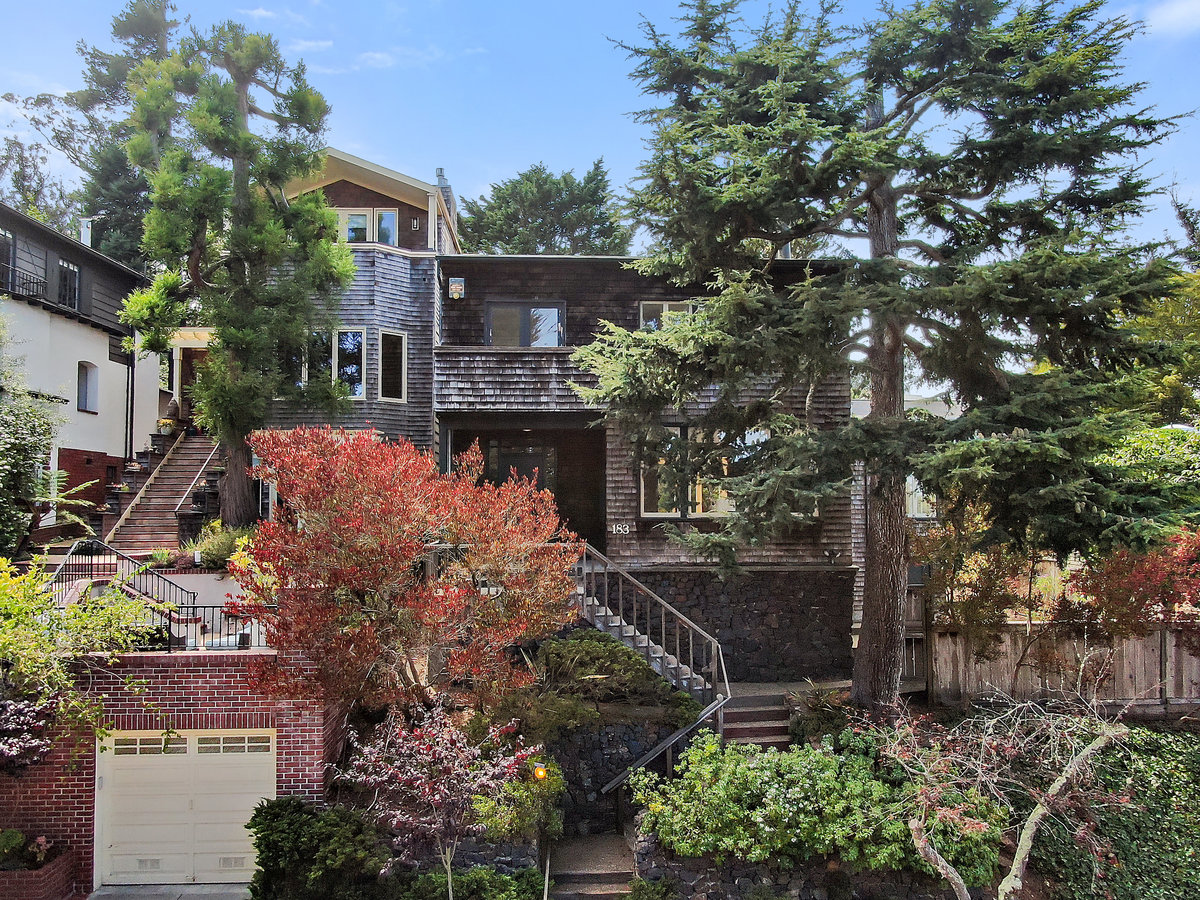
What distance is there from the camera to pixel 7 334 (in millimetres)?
15062

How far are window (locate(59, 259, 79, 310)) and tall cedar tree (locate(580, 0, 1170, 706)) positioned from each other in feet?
47.2

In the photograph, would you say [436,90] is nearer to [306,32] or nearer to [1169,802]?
[306,32]

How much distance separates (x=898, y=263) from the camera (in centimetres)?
1086

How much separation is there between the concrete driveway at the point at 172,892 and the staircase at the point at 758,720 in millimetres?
6980

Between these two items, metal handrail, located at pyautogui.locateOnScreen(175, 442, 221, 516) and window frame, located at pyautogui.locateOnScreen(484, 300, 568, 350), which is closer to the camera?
window frame, located at pyautogui.locateOnScreen(484, 300, 568, 350)

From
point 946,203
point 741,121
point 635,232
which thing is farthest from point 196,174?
point 946,203

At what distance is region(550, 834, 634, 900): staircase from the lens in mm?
9508

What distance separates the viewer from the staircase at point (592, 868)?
9.51 meters

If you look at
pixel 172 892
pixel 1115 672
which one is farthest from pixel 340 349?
pixel 1115 672

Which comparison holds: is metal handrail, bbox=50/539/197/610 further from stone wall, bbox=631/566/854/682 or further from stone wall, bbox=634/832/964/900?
stone wall, bbox=631/566/854/682

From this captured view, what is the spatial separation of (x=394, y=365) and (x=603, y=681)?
8.51 meters

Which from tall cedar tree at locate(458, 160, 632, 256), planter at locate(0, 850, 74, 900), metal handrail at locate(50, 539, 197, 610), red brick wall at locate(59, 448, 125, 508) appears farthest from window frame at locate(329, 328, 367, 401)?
Answer: tall cedar tree at locate(458, 160, 632, 256)

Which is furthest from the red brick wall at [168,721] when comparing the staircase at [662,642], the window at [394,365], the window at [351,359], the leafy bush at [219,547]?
the window at [394,365]

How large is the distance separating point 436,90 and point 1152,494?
1579cm
